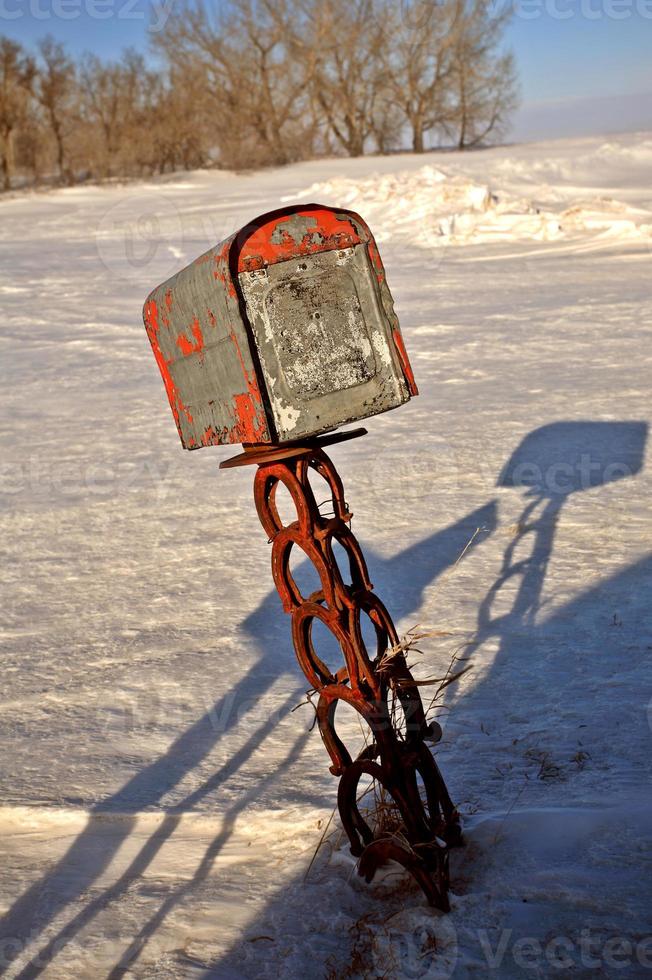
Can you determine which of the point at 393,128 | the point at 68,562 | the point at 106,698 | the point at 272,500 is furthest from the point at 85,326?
the point at 393,128

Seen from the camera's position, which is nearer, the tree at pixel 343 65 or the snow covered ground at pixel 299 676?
the snow covered ground at pixel 299 676

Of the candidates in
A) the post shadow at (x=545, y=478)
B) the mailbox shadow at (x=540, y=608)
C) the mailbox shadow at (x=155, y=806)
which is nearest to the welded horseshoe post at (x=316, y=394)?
the mailbox shadow at (x=540, y=608)

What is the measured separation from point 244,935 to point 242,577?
88.3 inches

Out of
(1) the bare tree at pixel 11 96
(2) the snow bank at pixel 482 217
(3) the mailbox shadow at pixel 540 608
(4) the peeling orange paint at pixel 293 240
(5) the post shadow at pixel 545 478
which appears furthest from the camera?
(1) the bare tree at pixel 11 96

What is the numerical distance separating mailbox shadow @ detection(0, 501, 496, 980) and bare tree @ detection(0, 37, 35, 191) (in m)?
27.0

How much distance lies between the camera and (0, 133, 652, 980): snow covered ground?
7.68ft

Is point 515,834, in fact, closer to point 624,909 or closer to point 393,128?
point 624,909

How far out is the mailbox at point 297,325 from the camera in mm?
2109

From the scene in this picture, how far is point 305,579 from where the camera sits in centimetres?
447

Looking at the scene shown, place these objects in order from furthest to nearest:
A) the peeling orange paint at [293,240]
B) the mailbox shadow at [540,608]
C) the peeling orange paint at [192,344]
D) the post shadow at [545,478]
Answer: the post shadow at [545,478] → the mailbox shadow at [540,608] → the peeling orange paint at [192,344] → the peeling orange paint at [293,240]

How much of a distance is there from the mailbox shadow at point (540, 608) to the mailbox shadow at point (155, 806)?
1.14ft

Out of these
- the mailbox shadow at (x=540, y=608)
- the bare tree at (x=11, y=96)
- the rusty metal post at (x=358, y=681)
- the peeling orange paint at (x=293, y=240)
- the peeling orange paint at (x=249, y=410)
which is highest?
the bare tree at (x=11, y=96)

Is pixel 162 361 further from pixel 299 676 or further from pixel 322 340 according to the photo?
pixel 299 676

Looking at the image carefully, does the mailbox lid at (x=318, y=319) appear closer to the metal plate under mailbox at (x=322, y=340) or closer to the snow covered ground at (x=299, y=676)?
the metal plate under mailbox at (x=322, y=340)
